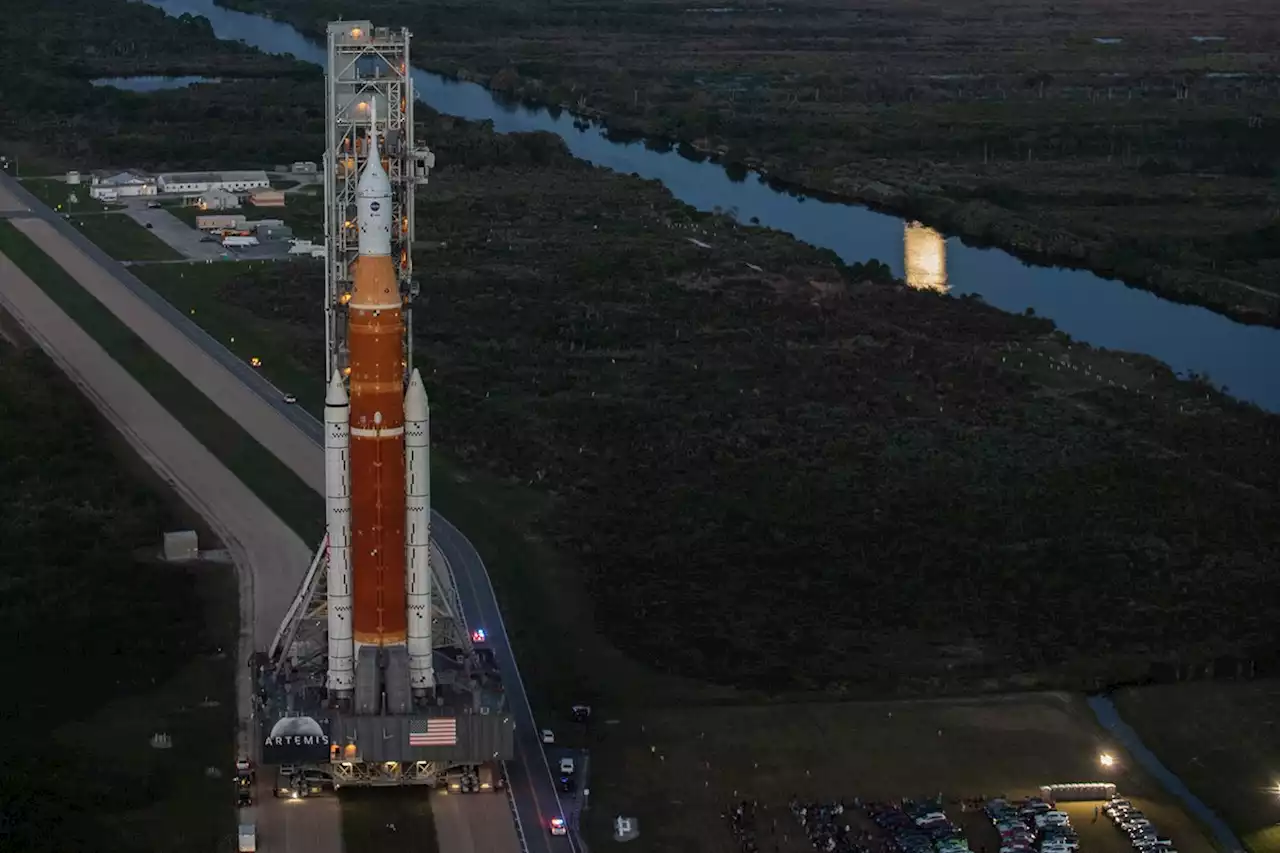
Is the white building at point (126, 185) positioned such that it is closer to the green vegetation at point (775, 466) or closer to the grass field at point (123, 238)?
the grass field at point (123, 238)

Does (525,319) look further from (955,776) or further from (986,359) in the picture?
(955,776)

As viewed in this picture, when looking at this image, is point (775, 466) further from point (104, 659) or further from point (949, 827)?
point (949, 827)

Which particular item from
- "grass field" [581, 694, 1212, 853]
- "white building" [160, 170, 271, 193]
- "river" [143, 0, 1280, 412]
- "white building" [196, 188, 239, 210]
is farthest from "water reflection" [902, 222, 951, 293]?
"grass field" [581, 694, 1212, 853]

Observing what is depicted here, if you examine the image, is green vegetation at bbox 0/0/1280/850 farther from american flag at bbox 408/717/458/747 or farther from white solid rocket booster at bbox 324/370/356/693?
white solid rocket booster at bbox 324/370/356/693

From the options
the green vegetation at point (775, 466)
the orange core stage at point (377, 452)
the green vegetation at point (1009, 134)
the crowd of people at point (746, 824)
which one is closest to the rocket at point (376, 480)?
the orange core stage at point (377, 452)

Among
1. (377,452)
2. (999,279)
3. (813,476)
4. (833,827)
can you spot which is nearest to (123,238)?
(999,279)
